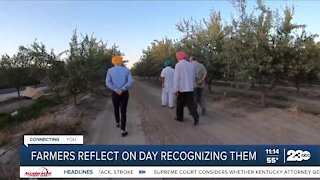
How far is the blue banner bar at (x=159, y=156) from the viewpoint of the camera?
5.13m

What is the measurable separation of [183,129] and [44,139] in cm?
509

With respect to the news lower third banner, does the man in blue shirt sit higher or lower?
higher

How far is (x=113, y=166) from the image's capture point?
5121mm

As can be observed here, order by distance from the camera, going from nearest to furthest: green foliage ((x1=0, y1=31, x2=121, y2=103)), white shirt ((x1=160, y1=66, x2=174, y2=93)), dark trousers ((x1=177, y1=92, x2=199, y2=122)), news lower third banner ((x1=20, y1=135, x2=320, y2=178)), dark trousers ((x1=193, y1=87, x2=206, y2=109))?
news lower third banner ((x1=20, y1=135, x2=320, y2=178))
dark trousers ((x1=177, y1=92, x2=199, y2=122))
dark trousers ((x1=193, y1=87, x2=206, y2=109))
white shirt ((x1=160, y1=66, x2=174, y2=93))
green foliage ((x1=0, y1=31, x2=121, y2=103))

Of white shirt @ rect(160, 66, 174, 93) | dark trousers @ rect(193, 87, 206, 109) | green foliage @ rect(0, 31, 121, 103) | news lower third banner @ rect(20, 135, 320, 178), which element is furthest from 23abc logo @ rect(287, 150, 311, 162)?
green foliage @ rect(0, 31, 121, 103)

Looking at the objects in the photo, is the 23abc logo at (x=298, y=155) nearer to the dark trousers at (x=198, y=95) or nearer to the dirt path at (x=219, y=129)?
the dirt path at (x=219, y=129)

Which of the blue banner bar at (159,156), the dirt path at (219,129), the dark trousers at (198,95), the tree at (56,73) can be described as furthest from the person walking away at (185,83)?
the tree at (56,73)

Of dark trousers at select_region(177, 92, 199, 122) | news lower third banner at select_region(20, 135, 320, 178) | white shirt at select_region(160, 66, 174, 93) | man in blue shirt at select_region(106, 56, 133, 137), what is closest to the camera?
news lower third banner at select_region(20, 135, 320, 178)

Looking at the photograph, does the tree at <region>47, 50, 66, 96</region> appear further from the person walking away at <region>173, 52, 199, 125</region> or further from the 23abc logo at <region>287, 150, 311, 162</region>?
the 23abc logo at <region>287, 150, 311, 162</region>

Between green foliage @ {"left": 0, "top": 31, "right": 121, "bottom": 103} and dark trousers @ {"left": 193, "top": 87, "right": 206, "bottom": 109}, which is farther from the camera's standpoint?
green foliage @ {"left": 0, "top": 31, "right": 121, "bottom": 103}

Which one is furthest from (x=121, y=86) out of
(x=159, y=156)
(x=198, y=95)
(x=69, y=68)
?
(x=69, y=68)

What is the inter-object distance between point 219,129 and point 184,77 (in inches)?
64.7

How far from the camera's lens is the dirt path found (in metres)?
8.83

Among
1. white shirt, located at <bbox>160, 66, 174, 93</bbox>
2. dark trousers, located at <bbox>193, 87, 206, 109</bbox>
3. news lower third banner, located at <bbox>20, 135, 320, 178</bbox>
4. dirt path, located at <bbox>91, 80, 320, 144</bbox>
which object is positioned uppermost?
white shirt, located at <bbox>160, 66, 174, 93</bbox>
